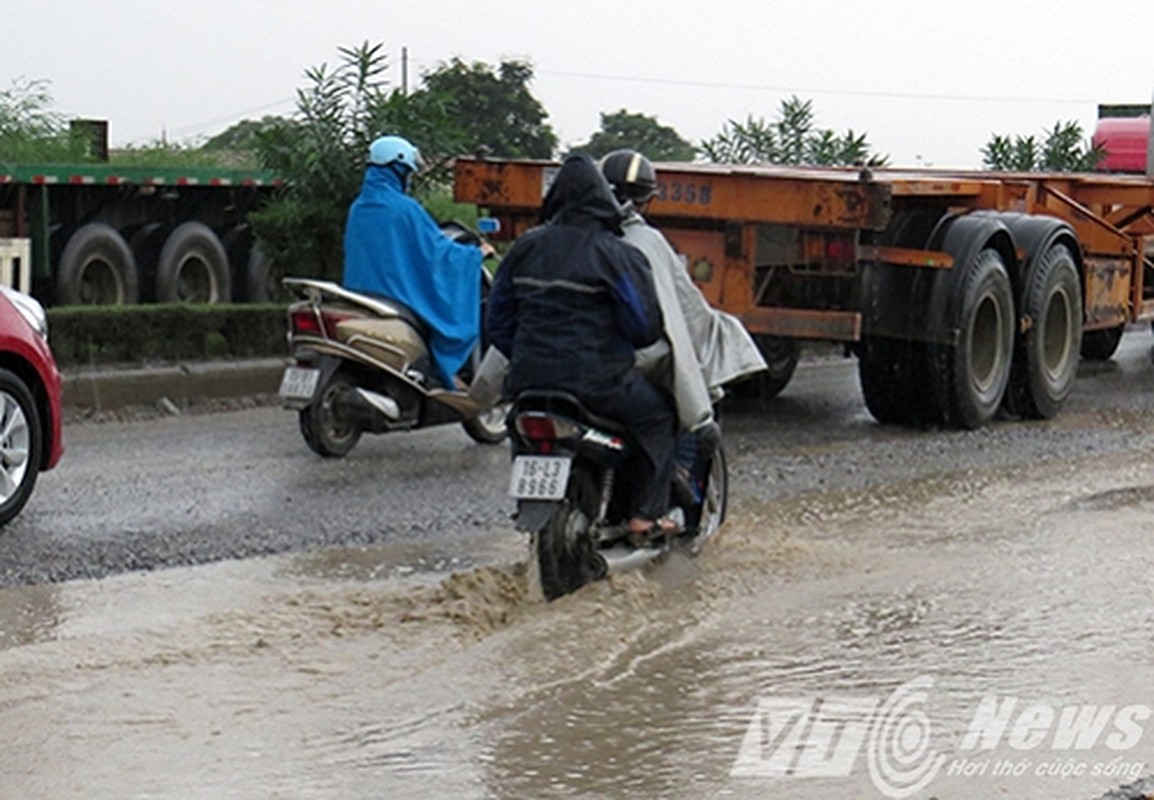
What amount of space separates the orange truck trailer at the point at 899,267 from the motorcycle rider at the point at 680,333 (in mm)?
3755

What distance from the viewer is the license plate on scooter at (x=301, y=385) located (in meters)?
10.7

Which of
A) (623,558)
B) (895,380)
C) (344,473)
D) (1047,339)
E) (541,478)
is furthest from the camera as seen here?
(1047,339)

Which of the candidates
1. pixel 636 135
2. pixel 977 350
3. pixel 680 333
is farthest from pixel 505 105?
pixel 680 333

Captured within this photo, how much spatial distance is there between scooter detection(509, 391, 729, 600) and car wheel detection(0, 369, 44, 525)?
2.62 metres

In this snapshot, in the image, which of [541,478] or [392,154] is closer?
[541,478]

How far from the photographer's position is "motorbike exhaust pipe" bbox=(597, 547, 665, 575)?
25.0 feet

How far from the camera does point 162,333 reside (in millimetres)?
14477

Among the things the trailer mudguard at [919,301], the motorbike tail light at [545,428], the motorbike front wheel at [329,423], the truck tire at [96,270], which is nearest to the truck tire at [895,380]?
the trailer mudguard at [919,301]

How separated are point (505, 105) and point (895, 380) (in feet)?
50.8

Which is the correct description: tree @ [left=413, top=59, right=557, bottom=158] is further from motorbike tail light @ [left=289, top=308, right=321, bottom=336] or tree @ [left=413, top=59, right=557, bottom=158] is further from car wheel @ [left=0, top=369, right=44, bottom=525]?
car wheel @ [left=0, top=369, right=44, bottom=525]

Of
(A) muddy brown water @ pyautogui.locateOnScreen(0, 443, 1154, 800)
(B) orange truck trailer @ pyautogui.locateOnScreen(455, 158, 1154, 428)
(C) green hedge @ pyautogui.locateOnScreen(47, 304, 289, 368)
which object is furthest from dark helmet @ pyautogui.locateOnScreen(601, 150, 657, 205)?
(C) green hedge @ pyautogui.locateOnScreen(47, 304, 289, 368)

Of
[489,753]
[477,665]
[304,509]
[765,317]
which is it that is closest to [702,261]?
[765,317]

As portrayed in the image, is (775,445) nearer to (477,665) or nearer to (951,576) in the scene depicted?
(951,576)

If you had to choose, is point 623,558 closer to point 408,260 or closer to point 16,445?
point 16,445
